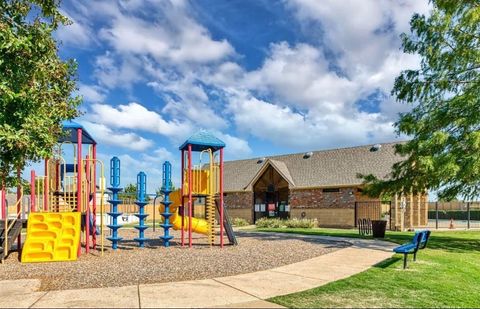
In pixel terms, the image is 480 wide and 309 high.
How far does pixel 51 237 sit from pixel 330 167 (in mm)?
23779

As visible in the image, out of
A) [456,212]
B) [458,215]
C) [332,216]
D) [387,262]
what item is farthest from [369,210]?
[456,212]

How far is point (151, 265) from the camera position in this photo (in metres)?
10.6

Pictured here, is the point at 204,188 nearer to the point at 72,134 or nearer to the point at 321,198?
the point at 72,134

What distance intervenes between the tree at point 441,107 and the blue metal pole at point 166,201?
7.95m

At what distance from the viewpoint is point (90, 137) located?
15.3m

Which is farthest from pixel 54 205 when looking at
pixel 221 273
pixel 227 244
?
pixel 221 273

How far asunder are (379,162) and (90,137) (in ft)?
69.6

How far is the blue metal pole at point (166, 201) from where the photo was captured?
1541cm

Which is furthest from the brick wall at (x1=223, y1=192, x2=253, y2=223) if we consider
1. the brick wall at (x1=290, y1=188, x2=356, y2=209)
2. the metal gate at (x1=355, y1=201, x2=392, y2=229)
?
the metal gate at (x1=355, y1=201, x2=392, y2=229)

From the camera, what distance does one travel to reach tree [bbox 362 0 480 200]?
1516 centimetres

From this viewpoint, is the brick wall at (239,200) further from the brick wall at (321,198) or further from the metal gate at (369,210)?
the metal gate at (369,210)

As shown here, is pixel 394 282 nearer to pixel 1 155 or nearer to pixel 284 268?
pixel 284 268

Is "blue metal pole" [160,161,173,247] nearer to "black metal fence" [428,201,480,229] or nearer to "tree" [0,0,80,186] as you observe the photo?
"tree" [0,0,80,186]

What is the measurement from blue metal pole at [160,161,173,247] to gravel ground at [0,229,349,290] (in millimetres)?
955
